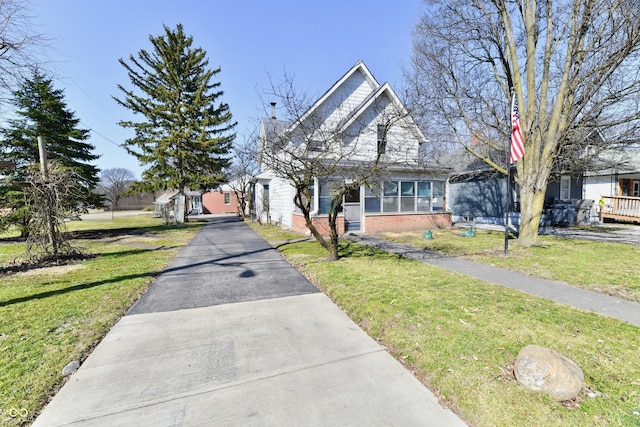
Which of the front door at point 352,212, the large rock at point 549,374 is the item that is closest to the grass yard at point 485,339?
the large rock at point 549,374

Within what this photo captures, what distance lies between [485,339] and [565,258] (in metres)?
6.63

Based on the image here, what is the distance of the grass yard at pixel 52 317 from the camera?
8.86 ft

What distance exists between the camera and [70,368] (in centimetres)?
302

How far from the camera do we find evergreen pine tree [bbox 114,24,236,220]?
22391mm

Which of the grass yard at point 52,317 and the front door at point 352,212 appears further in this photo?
the front door at point 352,212

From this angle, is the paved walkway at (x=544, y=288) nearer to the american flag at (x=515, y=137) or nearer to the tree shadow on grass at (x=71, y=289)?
the american flag at (x=515, y=137)

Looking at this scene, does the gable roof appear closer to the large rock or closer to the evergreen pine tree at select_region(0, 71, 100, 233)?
the large rock

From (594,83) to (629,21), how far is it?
166 centimetres

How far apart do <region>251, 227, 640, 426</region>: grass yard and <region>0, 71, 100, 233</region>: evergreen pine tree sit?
1385 centimetres

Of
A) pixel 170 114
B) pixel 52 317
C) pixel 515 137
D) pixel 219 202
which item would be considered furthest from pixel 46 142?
pixel 219 202

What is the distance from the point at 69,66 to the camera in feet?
27.7

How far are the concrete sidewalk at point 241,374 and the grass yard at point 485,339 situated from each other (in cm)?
31

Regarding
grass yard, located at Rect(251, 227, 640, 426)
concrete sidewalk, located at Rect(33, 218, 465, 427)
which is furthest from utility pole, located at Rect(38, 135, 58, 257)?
grass yard, located at Rect(251, 227, 640, 426)

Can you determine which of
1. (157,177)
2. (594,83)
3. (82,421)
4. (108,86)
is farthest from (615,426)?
(108,86)
